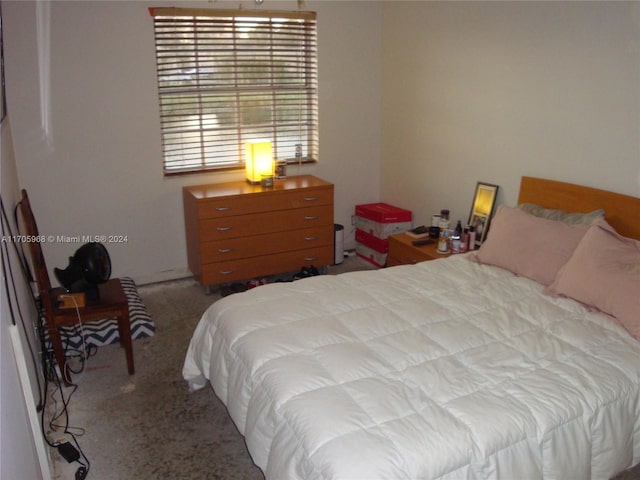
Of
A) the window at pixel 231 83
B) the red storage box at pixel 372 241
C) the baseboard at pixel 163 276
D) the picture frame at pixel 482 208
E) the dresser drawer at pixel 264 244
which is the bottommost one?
the baseboard at pixel 163 276

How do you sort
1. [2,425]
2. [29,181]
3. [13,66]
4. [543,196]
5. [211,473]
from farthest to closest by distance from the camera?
[29,181] < [13,66] < [543,196] < [211,473] < [2,425]

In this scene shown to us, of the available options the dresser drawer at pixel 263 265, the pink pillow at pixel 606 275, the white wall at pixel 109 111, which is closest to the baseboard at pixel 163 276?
the white wall at pixel 109 111

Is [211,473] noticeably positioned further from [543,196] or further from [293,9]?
[293,9]

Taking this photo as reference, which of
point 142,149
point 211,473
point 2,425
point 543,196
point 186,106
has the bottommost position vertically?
point 211,473

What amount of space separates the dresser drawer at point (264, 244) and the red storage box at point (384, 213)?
418 millimetres

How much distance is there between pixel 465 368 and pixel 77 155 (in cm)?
299

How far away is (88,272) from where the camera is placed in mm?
2857

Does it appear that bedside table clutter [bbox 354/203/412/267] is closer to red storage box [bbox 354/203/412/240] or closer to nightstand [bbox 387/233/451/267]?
red storage box [bbox 354/203/412/240]

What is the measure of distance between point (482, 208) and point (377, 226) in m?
1.00

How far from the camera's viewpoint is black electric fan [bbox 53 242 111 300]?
2.86m

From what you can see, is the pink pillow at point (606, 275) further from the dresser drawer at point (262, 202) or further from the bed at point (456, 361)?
the dresser drawer at point (262, 202)

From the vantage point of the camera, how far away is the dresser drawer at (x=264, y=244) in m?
3.89

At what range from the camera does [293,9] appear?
164 inches

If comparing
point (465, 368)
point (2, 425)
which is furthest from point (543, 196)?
point (2, 425)
